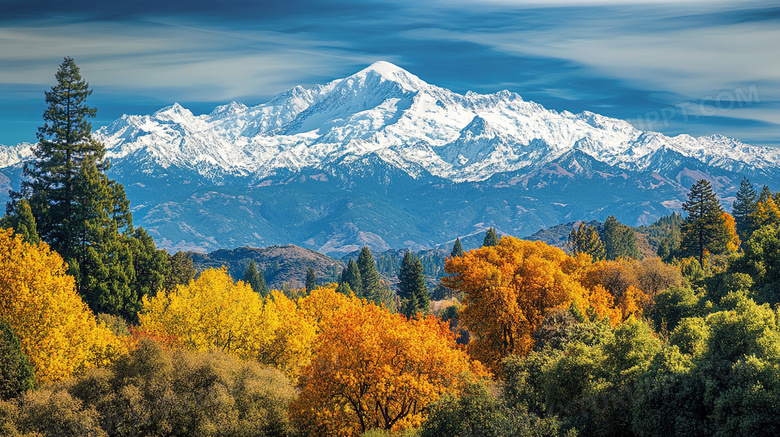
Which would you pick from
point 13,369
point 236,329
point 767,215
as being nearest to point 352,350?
point 236,329

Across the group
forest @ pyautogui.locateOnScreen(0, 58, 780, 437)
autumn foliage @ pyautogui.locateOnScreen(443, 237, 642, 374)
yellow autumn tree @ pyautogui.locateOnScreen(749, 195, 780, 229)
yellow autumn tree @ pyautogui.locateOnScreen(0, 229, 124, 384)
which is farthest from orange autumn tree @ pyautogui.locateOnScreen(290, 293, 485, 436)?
yellow autumn tree @ pyautogui.locateOnScreen(749, 195, 780, 229)

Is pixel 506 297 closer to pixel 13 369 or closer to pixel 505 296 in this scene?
pixel 505 296

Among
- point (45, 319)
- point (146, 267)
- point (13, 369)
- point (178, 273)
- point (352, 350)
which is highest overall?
point (352, 350)

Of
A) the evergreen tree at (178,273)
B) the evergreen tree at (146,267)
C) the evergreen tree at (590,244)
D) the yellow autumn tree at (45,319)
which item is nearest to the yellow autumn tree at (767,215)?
the evergreen tree at (590,244)

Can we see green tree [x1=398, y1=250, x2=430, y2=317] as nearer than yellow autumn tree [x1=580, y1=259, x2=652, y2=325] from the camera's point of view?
No

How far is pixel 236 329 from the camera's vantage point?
2130 inches

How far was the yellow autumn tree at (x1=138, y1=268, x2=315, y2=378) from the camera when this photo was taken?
174 feet

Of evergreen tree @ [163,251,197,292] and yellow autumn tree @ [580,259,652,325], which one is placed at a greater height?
yellow autumn tree @ [580,259,652,325]

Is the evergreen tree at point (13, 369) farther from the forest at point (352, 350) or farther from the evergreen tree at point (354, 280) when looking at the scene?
the evergreen tree at point (354, 280)

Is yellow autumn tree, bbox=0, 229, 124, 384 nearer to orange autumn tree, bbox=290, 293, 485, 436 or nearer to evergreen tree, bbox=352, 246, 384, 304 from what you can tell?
orange autumn tree, bbox=290, 293, 485, 436

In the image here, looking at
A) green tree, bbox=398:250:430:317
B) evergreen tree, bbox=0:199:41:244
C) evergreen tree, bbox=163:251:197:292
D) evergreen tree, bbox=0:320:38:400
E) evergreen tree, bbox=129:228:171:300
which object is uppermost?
evergreen tree, bbox=0:199:41:244

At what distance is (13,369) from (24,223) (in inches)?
1110

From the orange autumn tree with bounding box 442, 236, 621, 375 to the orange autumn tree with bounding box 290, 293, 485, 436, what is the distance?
13.0 m

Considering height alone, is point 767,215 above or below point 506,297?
below
